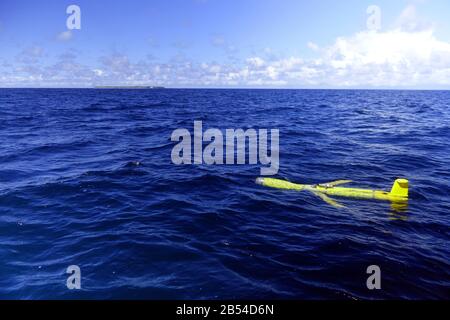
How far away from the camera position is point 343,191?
1659 centimetres

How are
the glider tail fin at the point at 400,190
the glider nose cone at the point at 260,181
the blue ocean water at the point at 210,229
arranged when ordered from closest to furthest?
the blue ocean water at the point at 210,229 → the glider tail fin at the point at 400,190 → the glider nose cone at the point at 260,181

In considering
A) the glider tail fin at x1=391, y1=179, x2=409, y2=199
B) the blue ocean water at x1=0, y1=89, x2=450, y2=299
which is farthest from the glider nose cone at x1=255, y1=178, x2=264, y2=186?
the glider tail fin at x1=391, y1=179, x2=409, y2=199

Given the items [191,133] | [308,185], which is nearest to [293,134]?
[191,133]

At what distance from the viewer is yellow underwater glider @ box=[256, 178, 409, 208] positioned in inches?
621

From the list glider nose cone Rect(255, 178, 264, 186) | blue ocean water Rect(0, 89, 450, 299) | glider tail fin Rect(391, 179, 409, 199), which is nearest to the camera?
blue ocean water Rect(0, 89, 450, 299)

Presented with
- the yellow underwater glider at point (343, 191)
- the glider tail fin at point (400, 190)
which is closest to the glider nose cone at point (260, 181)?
the yellow underwater glider at point (343, 191)

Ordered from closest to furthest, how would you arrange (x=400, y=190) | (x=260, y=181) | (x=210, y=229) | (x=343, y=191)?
1. (x=210, y=229)
2. (x=400, y=190)
3. (x=343, y=191)
4. (x=260, y=181)

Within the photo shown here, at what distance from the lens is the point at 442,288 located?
936 cm

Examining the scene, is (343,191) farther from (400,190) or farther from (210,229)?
(210,229)

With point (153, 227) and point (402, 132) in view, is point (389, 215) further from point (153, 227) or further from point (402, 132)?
point (402, 132)

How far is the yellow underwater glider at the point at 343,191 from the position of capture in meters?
15.8

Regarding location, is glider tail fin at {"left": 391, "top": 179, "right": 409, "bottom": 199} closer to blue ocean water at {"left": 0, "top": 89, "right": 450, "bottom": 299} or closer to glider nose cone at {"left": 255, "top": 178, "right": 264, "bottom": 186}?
blue ocean water at {"left": 0, "top": 89, "right": 450, "bottom": 299}

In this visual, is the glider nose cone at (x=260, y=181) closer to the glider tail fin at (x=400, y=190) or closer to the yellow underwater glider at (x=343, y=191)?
the yellow underwater glider at (x=343, y=191)

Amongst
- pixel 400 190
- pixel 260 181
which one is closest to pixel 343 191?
pixel 400 190
